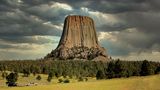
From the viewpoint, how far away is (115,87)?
3115 inches

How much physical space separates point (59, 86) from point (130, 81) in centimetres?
1825

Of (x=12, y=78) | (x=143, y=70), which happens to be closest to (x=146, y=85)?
(x=143, y=70)

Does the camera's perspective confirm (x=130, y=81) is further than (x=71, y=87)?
Yes

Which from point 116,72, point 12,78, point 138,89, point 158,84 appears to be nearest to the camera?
point 138,89

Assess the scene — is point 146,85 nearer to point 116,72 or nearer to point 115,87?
point 115,87

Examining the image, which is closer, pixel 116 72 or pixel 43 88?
pixel 43 88

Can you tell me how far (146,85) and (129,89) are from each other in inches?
235

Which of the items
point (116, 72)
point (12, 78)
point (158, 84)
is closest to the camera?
point (158, 84)

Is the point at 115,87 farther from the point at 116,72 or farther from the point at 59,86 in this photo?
the point at 116,72

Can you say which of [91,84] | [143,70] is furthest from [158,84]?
[143,70]

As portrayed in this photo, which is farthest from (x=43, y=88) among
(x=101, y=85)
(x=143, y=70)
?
(x=143, y=70)

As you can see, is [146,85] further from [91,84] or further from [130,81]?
[91,84]

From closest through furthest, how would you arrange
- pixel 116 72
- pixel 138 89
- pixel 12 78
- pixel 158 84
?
1. pixel 138 89
2. pixel 158 84
3. pixel 12 78
4. pixel 116 72

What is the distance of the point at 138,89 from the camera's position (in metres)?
77.4
